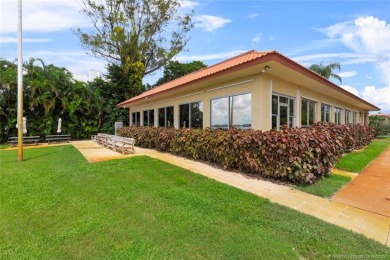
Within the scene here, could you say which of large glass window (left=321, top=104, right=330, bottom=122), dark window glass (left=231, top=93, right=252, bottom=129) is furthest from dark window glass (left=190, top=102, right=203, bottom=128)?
large glass window (left=321, top=104, right=330, bottom=122)

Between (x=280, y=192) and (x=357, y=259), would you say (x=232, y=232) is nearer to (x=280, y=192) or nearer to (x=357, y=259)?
(x=357, y=259)

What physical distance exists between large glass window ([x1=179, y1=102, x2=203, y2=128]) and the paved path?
6.46m

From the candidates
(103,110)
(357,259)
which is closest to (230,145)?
(357,259)

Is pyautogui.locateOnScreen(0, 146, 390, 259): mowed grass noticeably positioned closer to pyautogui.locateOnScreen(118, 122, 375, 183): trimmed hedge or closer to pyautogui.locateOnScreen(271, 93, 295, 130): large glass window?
pyautogui.locateOnScreen(118, 122, 375, 183): trimmed hedge

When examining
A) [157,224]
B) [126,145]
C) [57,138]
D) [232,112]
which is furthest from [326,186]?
[57,138]

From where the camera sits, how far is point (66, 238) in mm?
3688

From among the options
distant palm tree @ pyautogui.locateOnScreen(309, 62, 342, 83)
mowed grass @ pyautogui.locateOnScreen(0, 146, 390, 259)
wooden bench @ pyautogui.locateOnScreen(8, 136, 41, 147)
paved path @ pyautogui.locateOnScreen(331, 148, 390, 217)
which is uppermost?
distant palm tree @ pyautogui.locateOnScreen(309, 62, 342, 83)

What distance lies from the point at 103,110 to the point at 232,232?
70.0 ft

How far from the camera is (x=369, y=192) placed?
18.0 ft

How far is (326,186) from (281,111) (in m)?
4.03

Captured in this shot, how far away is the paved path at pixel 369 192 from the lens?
4.66m

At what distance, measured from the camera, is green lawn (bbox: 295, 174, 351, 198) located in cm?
533

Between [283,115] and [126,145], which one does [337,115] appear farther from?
[126,145]

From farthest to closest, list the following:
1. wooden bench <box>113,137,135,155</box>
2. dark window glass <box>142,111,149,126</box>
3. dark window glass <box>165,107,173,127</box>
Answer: dark window glass <box>142,111,149,126</box> < dark window glass <box>165,107,173,127</box> < wooden bench <box>113,137,135,155</box>
